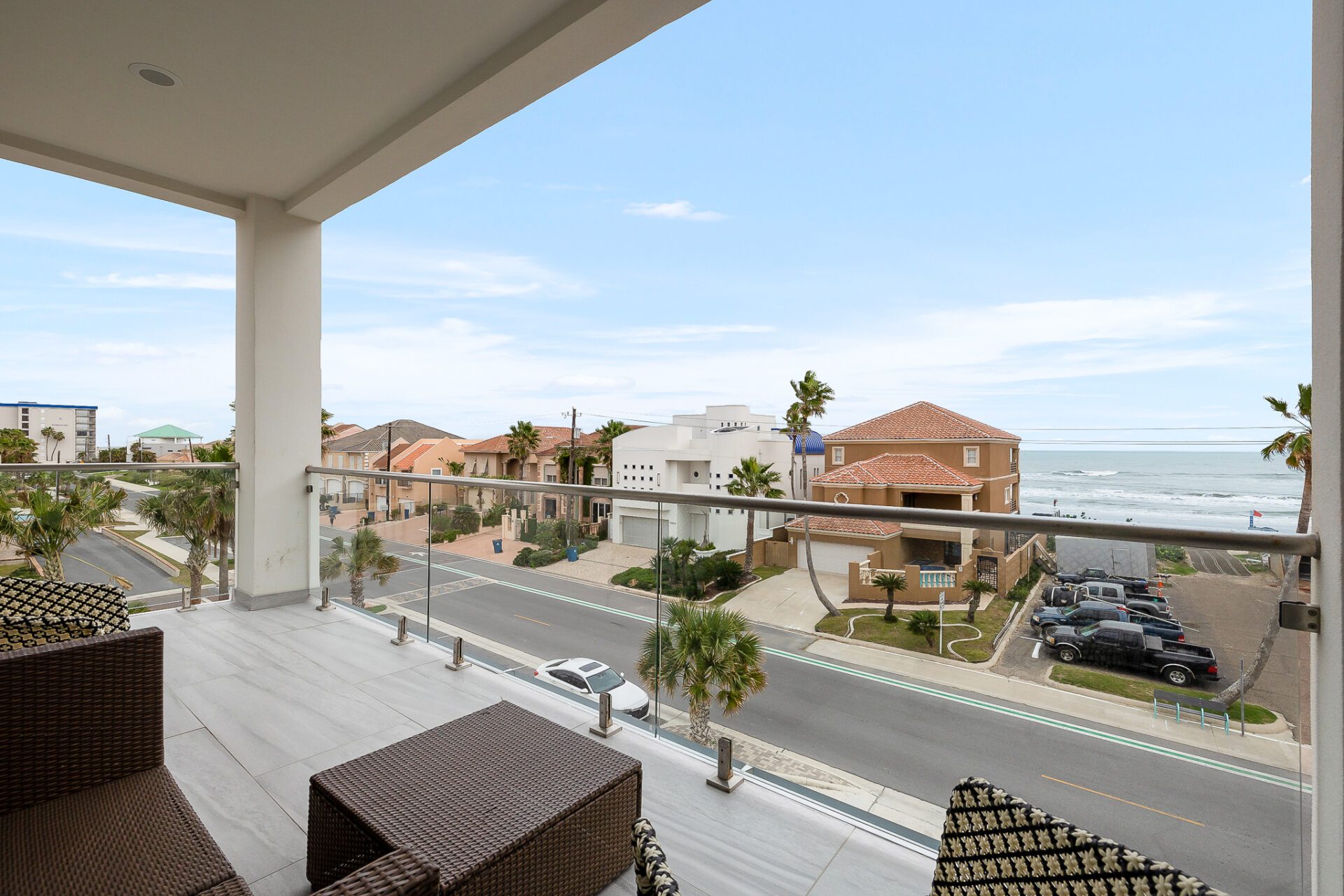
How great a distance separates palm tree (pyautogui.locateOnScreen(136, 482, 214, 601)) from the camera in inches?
157

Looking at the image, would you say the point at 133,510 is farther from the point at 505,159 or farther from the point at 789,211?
the point at 789,211

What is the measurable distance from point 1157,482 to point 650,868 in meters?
31.1

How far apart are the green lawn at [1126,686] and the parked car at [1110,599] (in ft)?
0.50

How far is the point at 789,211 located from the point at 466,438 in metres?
25.1

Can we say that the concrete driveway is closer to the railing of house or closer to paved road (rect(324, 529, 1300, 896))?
paved road (rect(324, 529, 1300, 896))

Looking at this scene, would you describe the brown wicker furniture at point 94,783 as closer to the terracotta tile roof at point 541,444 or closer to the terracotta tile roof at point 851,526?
the terracotta tile roof at point 851,526

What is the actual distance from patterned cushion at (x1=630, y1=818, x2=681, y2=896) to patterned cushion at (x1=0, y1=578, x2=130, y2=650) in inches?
69.4

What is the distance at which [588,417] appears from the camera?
110 feet

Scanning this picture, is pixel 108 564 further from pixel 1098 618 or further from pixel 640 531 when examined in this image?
pixel 1098 618

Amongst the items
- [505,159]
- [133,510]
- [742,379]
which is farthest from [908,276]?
[133,510]

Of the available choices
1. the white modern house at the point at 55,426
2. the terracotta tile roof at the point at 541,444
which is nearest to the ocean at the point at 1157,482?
the terracotta tile roof at the point at 541,444

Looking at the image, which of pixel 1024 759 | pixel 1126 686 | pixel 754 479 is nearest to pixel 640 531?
pixel 1024 759

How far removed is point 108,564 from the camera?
12.5 feet

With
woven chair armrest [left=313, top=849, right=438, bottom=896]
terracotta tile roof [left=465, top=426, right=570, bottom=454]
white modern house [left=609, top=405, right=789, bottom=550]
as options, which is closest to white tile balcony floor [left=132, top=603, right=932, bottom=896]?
woven chair armrest [left=313, top=849, right=438, bottom=896]
